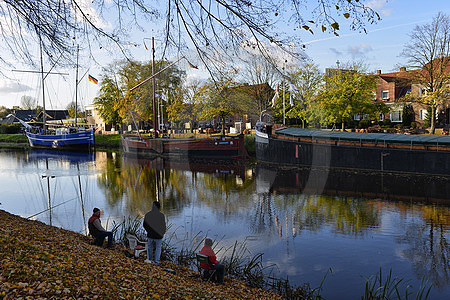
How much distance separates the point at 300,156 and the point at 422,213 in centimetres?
1686

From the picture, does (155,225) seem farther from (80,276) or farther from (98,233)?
(80,276)

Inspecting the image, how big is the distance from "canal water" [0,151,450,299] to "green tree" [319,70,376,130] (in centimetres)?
1432

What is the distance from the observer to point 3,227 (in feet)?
28.7

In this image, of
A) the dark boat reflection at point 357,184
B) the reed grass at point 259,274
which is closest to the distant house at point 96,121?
the dark boat reflection at point 357,184

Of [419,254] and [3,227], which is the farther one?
[419,254]

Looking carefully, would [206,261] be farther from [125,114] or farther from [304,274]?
[125,114]

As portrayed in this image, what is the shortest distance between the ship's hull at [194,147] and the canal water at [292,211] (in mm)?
7211

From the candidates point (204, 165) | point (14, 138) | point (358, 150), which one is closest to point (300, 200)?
point (358, 150)

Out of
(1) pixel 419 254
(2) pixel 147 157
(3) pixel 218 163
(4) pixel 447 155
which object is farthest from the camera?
(2) pixel 147 157

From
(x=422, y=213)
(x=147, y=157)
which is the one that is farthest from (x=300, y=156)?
(x=147, y=157)

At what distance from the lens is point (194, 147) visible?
136 feet

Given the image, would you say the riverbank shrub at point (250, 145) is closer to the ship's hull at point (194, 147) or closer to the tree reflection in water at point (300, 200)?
the ship's hull at point (194, 147)

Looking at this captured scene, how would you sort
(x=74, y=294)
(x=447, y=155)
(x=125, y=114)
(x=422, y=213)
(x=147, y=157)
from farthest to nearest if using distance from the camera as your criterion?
(x=125, y=114) → (x=147, y=157) → (x=447, y=155) → (x=422, y=213) → (x=74, y=294)

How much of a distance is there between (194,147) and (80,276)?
116 ft
